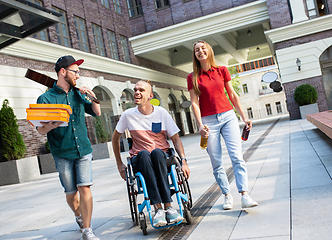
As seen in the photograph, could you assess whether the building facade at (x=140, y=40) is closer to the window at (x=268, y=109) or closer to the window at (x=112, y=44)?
the window at (x=112, y=44)

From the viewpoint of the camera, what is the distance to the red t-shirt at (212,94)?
3621mm

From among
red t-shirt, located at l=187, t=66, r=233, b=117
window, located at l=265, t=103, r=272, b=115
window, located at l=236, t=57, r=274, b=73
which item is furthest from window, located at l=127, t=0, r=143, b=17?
window, located at l=265, t=103, r=272, b=115

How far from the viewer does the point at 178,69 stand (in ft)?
100

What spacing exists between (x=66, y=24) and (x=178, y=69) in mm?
15749

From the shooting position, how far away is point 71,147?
10.6 ft

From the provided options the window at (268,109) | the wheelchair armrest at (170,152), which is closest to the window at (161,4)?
the wheelchair armrest at (170,152)

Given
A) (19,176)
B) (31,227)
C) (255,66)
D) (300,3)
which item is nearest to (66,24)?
(19,176)

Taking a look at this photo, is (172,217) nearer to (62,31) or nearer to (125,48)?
(62,31)

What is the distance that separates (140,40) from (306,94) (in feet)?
35.8

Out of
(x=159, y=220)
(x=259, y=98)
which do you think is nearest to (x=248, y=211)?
(x=159, y=220)

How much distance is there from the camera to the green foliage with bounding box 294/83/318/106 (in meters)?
17.3

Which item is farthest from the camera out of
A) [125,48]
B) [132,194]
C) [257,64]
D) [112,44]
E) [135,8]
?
[257,64]

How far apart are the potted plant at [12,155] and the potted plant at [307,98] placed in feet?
44.9

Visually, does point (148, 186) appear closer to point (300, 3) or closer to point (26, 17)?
point (26, 17)
